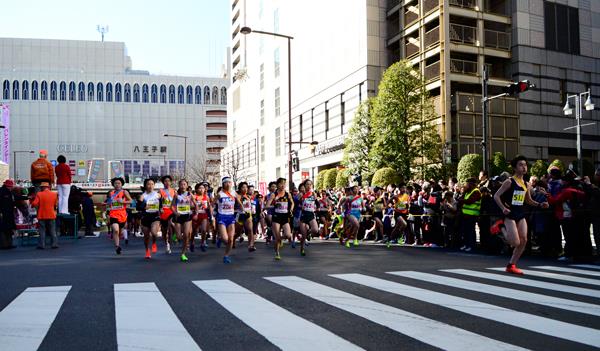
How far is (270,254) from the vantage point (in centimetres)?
1459

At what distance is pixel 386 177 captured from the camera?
3009 cm

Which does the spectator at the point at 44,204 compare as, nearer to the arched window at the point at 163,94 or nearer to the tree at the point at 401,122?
the tree at the point at 401,122

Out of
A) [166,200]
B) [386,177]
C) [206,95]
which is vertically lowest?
[166,200]

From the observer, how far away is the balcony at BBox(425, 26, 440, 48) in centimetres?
3725

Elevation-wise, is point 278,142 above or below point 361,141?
above

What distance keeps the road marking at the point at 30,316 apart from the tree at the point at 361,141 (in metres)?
27.6

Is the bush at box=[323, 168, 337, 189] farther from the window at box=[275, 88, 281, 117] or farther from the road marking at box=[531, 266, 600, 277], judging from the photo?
the road marking at box=[531, 266, 600, 277]

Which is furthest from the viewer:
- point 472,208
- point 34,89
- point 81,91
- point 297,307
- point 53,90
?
point 81,91

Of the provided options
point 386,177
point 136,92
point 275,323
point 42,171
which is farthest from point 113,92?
point 275,323

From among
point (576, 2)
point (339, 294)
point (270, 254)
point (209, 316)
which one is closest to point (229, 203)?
point (270, 254)

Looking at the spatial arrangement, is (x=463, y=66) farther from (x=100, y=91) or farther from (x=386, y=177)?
(x=100, y=91)

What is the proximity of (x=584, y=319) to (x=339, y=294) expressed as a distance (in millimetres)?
2842

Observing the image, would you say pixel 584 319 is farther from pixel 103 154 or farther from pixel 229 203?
pixel 103 154

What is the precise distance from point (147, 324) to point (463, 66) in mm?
35198
